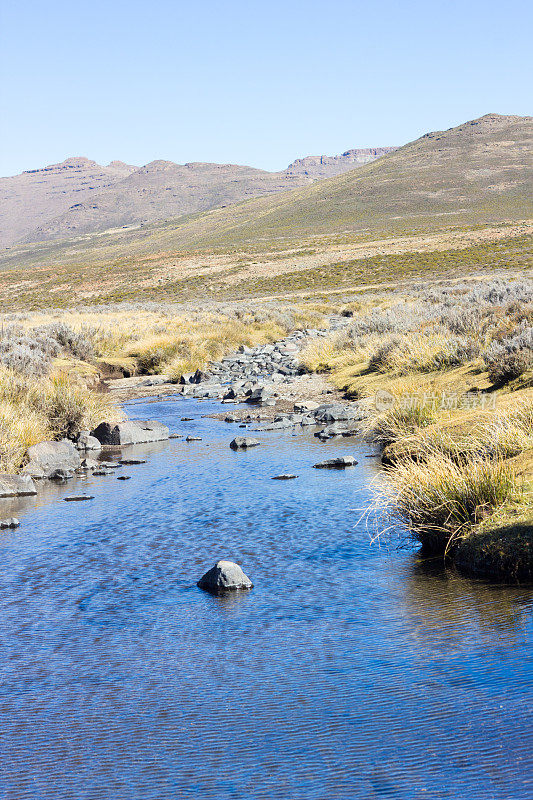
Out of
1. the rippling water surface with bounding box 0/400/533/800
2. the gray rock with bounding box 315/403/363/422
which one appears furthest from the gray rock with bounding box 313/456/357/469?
the gray rock with bounding box 315/403/363/422

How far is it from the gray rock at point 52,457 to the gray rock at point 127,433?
203 centimetres

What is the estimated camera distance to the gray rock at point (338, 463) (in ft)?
40.8

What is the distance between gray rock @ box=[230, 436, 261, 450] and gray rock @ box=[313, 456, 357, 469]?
238cm

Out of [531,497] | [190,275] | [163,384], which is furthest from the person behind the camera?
[190,275]

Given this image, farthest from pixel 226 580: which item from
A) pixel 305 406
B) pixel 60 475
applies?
pixel 305 406

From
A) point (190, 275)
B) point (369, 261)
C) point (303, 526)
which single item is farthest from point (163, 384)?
point (190, 275)

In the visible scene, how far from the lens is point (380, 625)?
6.35 meters

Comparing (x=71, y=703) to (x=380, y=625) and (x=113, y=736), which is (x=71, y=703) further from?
(x=380, y=625)

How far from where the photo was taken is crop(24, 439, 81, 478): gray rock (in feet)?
43.8

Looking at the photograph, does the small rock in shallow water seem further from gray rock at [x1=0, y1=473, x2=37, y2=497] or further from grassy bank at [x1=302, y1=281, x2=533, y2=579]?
grassy bank at [x1=302, y1=281, x2=533, y2=579]

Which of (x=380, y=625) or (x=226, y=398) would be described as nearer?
(x=380, y=625)

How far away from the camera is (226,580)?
7.36m

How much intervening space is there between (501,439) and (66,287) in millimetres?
91855

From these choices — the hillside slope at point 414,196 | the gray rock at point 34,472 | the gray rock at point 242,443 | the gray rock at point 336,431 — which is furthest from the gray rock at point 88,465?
the hillside slope at point 414,196
